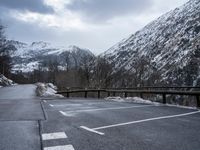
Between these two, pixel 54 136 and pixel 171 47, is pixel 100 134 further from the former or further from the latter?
pixel 171 47

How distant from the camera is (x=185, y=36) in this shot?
4732 inches

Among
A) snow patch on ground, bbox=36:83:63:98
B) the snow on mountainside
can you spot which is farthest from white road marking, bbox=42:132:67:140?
the snow on mountainside

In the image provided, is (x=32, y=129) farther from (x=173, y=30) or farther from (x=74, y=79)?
(x=173, y=30)

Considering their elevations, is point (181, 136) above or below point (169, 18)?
below

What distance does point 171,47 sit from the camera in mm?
123938

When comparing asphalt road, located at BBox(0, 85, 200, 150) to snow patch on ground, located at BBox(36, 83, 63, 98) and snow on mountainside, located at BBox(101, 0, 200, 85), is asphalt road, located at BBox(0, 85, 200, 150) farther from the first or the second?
snow on mountainside, located at BBox(101, 0, 200, 85)

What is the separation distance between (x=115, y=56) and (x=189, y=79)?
9193 cm

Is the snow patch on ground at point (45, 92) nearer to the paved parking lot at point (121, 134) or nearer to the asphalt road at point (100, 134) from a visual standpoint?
the asphalt road at point (100, 134)

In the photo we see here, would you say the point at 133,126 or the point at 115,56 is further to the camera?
the point at 115,56

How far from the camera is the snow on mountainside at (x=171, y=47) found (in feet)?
269

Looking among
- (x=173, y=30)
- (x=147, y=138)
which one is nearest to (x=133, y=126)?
(x=147, y=138)

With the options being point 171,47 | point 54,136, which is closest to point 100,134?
point 54,136

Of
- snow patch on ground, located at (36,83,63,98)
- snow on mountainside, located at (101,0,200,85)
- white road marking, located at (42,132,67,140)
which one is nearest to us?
white road marking, located at (42,132,67,140)

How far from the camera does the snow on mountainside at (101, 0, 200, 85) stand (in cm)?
8186
